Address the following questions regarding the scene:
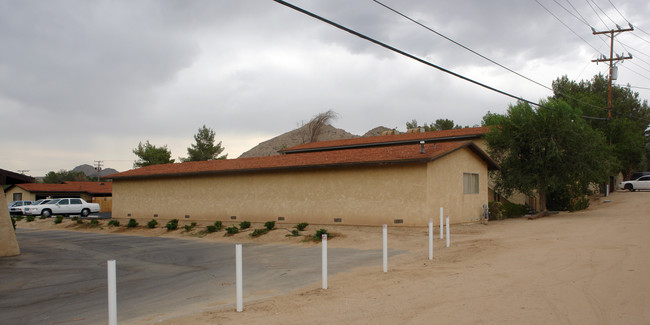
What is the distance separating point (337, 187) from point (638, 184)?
4160 centimetres

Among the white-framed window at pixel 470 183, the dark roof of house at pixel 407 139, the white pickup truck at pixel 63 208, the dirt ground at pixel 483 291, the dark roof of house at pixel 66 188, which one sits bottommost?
the white pickup truck at pixel 63 208

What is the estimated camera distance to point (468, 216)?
24.1 metres

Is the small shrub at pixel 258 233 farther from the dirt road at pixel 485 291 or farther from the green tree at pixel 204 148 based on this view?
the green tree at pixel 204 148

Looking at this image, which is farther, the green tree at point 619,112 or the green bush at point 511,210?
the green tree at point 619,112

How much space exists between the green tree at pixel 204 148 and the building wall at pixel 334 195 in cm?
4623

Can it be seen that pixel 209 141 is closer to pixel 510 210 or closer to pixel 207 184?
pixel 207 184

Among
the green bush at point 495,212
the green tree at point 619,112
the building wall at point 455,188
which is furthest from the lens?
the green tree at point 619,112

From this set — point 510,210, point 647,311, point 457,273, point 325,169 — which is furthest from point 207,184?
point 647,311

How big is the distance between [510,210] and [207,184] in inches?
715

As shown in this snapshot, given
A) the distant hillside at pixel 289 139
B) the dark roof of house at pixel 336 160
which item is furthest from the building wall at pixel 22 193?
the distant hillside at pixel 289 139

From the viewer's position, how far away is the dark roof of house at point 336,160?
842 inches

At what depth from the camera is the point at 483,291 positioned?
8.16 m

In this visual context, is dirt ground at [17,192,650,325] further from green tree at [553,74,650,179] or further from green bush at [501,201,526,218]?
→ green tree at [553,74,650,179]

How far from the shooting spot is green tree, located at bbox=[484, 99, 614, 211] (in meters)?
25.7
